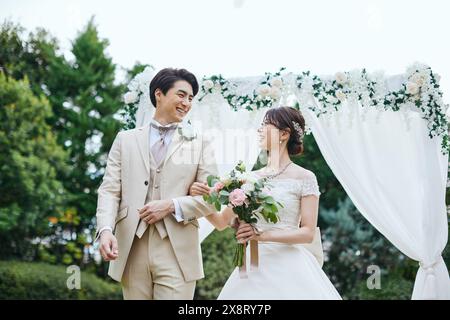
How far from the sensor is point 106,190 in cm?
374

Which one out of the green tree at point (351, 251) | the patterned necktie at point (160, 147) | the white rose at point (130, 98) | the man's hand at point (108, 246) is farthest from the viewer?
the green tree at point (351, 251)

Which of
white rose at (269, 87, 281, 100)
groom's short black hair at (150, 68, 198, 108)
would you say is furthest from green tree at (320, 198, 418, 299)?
groom's short black hair at (150, 68, 198, 108)

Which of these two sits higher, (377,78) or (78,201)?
(377,78)

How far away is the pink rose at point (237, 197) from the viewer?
367cm

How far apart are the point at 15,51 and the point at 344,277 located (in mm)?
7765

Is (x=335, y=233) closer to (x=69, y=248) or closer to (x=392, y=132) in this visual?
(x=69, y=248)

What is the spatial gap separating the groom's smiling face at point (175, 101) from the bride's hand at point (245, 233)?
0.74 m

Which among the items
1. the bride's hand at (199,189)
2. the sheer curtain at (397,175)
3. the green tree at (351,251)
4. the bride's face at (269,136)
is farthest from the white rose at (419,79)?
the green tree at (351,251)

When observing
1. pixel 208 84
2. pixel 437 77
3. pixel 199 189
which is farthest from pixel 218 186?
pixel 437 77

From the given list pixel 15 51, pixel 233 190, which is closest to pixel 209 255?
pixel 15 51

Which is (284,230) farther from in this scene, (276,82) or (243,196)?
(276,82)

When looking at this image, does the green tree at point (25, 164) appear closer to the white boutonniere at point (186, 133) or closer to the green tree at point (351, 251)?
the green tree at point (351, 251)

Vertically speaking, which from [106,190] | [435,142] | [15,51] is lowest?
[106,190]

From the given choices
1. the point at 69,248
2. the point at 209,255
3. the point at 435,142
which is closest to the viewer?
the point at 435,142
